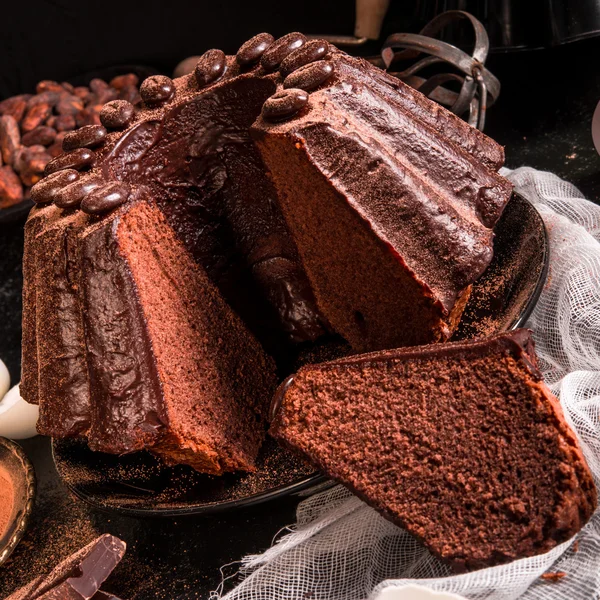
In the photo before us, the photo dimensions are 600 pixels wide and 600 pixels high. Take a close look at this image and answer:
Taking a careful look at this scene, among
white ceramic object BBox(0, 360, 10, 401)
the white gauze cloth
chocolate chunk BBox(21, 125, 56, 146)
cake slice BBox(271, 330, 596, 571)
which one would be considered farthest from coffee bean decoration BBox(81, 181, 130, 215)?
chocolate chunk BBox(21, 125, 56, 146)

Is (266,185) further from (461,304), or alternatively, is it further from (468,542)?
(468,542)

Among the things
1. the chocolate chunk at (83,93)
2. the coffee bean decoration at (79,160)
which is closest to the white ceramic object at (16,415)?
the coffee bean decoration at (79,160)

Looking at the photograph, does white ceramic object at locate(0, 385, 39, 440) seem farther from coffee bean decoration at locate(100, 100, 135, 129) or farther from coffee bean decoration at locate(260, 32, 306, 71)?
coffee bean decoration at locate(260, 32, 306, 71)

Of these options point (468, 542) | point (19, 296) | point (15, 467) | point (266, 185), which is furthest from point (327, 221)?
point (19, 296)

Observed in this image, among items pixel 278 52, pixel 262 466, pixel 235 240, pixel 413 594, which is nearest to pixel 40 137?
pixel 235 240

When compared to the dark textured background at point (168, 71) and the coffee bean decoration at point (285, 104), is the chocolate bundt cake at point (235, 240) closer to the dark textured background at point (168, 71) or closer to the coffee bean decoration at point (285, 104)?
the coffee bean decoration at point (285, 104)

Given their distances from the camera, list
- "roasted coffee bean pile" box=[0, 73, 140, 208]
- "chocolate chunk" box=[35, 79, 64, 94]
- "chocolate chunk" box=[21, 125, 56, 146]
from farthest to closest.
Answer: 1. "chocolate chunk" box=[35, 79, 64, 94]
2. "chocolate chunk" box=[21, 125, 56, 146]
3. "roasted coffee bean pile" box=[0, 73, 140, 208]
